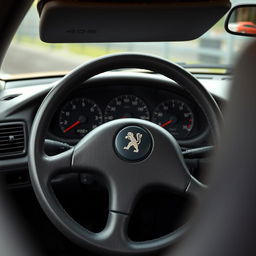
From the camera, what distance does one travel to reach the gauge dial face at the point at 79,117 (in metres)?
2.46

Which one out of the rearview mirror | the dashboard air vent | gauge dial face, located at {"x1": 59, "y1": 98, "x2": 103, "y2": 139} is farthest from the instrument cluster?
the rearview mirror

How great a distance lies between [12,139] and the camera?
2.37 meters

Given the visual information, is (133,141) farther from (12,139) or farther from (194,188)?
(12,139)

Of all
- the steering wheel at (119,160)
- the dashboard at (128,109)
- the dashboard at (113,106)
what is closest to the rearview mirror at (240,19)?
the dashboard at (113,106)

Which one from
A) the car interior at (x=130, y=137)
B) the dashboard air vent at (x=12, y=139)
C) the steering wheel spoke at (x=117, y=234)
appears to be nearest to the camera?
the car interior at (x=130, y=137)

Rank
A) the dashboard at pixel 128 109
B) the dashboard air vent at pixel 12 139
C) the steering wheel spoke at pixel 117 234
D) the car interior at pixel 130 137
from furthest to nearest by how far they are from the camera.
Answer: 1. the dashboard at pixel 128 109
2. the dashboard air vent at pixel 12 139
3. the steering wheel spoke at pixel 117 234
4. the car interior at pixel 130 137

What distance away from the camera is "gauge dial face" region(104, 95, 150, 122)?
2520mm

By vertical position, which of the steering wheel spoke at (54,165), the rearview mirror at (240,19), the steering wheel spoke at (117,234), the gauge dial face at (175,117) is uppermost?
the rearview mirror at (240,19)

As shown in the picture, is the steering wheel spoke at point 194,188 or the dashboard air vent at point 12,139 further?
the dashboard air vent at point 12,139

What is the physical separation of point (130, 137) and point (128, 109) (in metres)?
0.68

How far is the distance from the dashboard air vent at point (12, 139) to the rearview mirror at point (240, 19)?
1.04 m

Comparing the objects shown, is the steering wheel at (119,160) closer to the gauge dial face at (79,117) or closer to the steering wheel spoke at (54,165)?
the steering wheel spoke at (54,165)

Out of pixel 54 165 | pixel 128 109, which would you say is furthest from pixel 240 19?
pixel 54 165

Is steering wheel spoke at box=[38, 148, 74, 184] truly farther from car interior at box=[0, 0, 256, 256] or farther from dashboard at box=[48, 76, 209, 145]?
dashboard at box=[48, 76, 209, 145]
